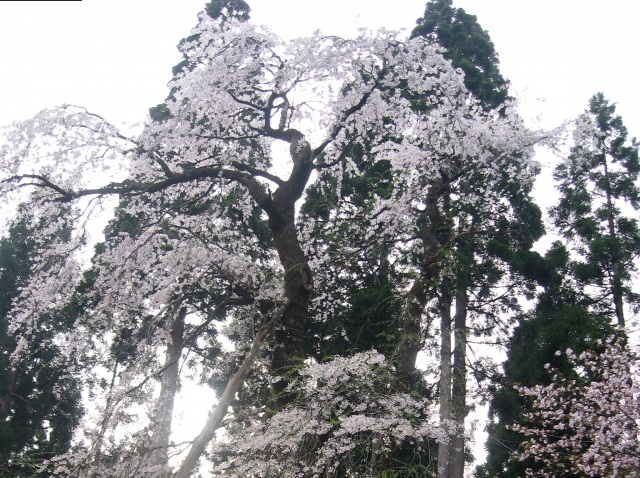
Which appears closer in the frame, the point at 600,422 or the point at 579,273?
the point at 600,422

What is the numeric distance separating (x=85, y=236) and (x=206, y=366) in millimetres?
7352

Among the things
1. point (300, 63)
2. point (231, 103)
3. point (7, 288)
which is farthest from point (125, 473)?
point (7, 288)

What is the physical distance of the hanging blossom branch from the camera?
5.71 m

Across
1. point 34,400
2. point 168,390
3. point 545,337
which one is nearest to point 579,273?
point 545,337

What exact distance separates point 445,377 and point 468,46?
8.08 metres

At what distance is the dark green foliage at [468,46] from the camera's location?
10812 mm

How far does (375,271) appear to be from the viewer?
9.02 m

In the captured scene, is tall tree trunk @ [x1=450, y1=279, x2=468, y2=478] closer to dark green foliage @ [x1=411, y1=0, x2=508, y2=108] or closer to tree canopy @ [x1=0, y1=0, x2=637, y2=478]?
tree canopy @ [x1=0, y1=0, x2=637, y2=478]

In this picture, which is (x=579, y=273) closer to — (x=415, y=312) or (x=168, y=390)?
(x=415, y=312)

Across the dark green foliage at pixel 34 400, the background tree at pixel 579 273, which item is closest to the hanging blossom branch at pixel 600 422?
the background tree at pixel 579 273

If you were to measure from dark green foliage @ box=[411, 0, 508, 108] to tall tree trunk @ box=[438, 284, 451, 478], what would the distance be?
4.15 metres

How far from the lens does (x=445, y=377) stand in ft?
23.9

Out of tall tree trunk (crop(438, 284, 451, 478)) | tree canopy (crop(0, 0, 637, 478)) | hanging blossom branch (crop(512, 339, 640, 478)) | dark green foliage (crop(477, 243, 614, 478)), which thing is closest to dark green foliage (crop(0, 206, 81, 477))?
tree canopy (crop(0, 0, 637, 478))

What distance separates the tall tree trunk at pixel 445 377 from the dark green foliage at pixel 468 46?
13.6 ft
